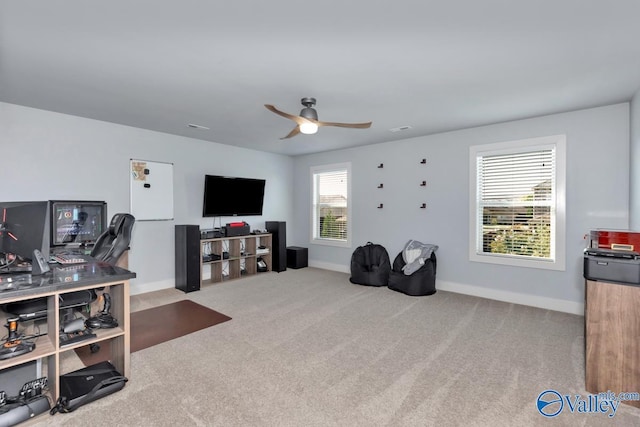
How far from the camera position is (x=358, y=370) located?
248 cm

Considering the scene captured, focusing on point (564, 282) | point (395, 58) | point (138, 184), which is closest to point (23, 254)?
point (138, 184)

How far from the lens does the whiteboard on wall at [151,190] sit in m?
4.56

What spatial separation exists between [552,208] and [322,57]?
3419 millimetres

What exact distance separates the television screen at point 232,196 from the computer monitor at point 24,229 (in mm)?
3091

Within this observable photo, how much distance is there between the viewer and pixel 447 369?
2.49m

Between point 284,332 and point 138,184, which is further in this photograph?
point 138,184

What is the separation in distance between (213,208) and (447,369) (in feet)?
14.0

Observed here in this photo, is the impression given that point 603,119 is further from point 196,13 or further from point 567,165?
point 196,13

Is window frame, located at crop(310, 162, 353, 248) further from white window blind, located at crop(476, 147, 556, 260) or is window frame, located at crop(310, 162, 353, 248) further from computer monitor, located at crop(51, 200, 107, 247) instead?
computer monitor, located at crop(51, 200, 107, 247)

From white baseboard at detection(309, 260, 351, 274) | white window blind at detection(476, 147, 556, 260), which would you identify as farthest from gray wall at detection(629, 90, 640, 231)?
white baseboard at detection(309, 260, 351, 274)

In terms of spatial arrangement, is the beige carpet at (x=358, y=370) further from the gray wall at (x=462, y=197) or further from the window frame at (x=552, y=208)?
the window frame at (x=552, y=208)

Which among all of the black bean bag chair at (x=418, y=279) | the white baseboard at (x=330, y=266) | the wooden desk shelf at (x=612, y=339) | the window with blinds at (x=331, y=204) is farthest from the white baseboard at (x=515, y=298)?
the window with blinds at (x=331, y=204)

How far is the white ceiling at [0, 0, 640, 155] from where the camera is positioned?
6.08 ft

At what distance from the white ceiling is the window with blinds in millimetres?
2368
